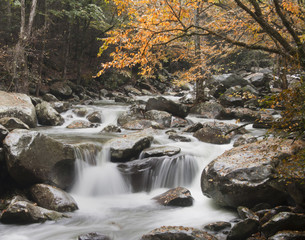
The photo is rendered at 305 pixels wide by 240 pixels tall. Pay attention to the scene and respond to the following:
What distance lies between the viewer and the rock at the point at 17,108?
1037 cm

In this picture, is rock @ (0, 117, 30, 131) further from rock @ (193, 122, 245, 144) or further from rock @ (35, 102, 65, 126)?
rock @ (193, 122, 245, 144)

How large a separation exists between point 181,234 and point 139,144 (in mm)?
4184

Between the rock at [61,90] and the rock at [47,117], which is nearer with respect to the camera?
the rock at [47,117]

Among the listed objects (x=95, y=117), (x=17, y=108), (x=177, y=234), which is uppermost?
(x=17, y=108)

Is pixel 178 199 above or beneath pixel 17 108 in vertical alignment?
beneath

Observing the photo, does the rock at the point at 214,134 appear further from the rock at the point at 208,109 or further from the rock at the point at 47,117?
the rock at the point at 47,117

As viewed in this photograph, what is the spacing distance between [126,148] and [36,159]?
2.54 m

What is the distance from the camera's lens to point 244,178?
5711 mm

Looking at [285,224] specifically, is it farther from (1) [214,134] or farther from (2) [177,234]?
(1) [214,134]

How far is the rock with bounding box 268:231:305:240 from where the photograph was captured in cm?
380

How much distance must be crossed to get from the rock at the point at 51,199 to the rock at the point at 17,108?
522 cm

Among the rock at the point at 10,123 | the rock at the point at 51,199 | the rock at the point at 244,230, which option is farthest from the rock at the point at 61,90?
the rock at the point at 244,230

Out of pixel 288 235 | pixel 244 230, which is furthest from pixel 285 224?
pixel 244 230

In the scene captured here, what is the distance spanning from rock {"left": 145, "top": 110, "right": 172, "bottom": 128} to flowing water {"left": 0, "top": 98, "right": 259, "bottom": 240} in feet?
9.10
